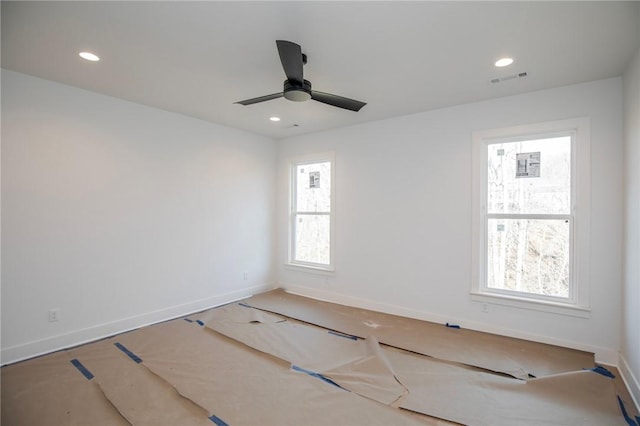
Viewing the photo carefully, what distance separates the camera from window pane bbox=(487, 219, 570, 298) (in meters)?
3.19

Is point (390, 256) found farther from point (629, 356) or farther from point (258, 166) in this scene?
point (258, 166)

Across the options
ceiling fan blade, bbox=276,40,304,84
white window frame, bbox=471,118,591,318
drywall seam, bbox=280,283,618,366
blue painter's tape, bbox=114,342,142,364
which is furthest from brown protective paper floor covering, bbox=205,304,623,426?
ceiling fan blade, bbox=276,40,304,84

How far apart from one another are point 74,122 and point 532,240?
526cm

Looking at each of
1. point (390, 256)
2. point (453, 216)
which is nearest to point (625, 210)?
point (453, 216)

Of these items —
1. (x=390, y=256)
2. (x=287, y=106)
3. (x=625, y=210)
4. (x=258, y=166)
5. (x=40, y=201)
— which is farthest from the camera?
(x=258, y=166)

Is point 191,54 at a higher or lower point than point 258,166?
higher

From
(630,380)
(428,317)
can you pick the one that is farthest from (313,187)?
(630,380)

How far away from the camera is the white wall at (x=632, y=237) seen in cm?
236

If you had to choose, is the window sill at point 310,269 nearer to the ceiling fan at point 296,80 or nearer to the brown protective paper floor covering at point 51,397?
the ceiling fan at point 296,80

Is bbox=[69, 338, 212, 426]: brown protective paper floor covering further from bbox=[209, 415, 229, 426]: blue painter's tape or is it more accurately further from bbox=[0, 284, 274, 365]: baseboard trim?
bbox=[0, 284, 274, 365]: baseboard trim

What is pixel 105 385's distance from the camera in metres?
2.43

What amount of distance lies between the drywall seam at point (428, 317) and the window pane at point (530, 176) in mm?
1379

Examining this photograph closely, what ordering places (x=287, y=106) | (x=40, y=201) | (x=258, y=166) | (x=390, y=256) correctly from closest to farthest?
(x=40, y=201) < (x=287, y=106) < (x=390, y=256) < (x=258, y=166)

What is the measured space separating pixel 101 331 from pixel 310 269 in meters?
2.92
